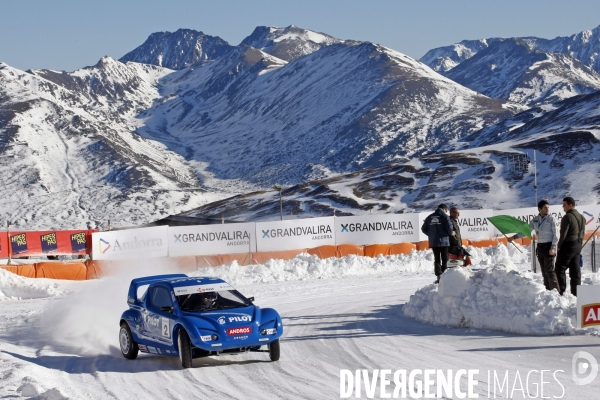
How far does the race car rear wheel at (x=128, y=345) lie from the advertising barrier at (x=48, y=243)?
60.6 ft

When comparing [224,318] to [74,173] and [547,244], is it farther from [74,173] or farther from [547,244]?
[74,173]

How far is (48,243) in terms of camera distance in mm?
31562

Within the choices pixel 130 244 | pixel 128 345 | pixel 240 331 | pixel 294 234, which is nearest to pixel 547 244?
pixel 240 331

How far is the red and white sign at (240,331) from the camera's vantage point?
10.6 metres

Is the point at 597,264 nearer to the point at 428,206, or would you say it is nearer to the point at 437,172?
the point at 428,206

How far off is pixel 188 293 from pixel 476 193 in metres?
85.5

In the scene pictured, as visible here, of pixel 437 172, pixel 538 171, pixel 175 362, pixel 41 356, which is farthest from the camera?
pixel 437 172

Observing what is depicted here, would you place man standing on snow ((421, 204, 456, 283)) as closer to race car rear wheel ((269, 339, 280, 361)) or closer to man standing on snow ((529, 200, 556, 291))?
man standing on snow ((529, 200, 556, 291))

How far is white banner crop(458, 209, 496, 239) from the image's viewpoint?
33219 millimetres

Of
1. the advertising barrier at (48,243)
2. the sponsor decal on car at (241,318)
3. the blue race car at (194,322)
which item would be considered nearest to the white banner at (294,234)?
A: the advertising barrier at (48,243)

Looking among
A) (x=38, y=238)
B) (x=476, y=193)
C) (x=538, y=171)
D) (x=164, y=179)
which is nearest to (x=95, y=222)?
(x=164, y=179)

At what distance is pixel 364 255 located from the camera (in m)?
30.1

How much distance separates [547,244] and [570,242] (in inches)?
30.5

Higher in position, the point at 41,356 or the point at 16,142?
the point at 16,142
